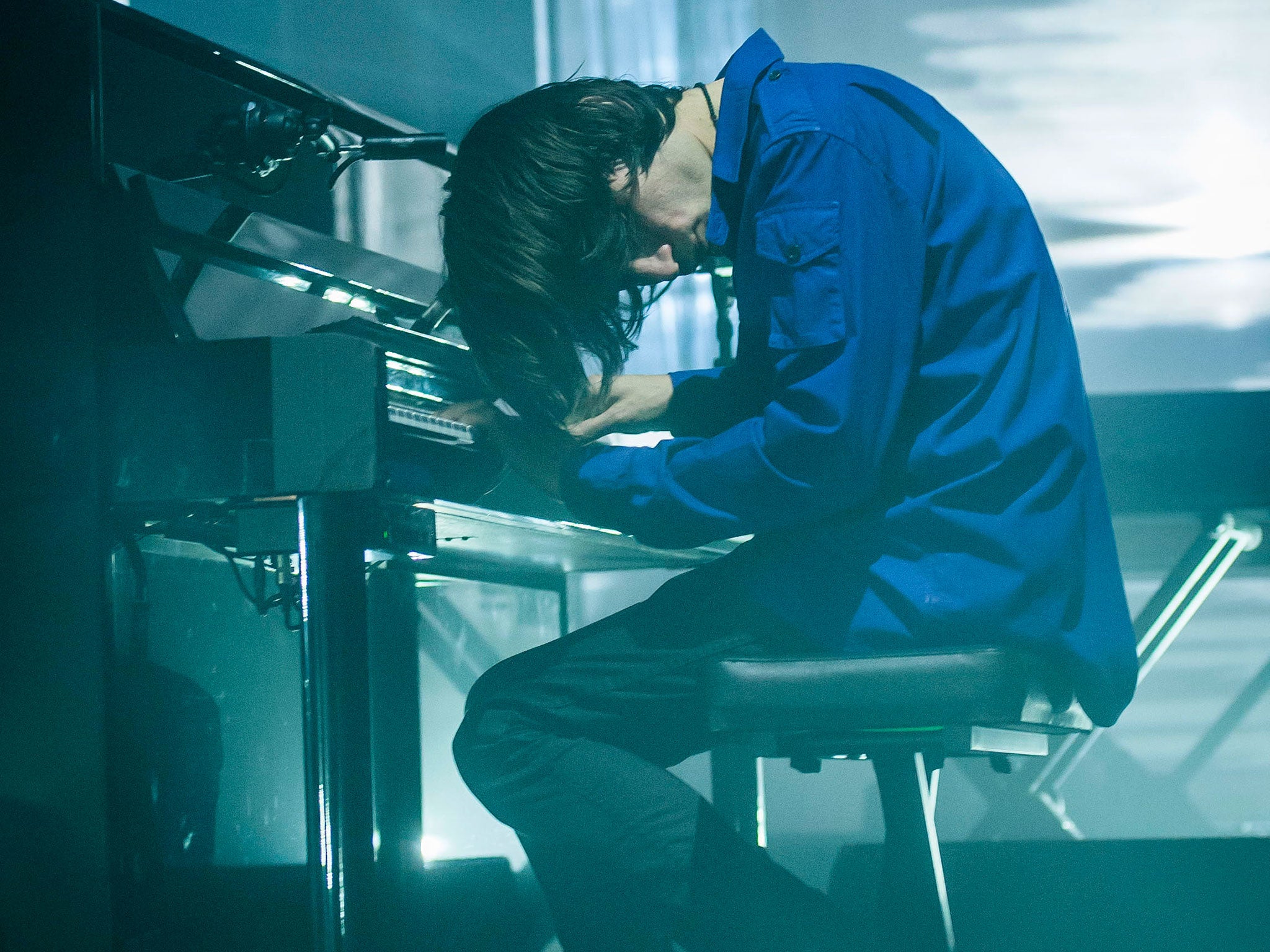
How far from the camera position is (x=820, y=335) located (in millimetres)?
852

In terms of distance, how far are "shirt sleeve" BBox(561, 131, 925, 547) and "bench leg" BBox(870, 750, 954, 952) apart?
0.77 ft

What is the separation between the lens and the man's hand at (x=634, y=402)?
1.11 m

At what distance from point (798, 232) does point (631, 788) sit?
45 centimetres

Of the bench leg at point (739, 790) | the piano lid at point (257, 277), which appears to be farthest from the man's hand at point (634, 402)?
the bench leg at point (739, 790)

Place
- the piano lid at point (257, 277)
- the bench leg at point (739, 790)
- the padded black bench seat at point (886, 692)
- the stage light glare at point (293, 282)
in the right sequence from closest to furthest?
the padded black bench seat at point (886, 692), the piano lid at point (257, 277), the stage light glare at point (293, 282), the bench leg at point (739, 790)

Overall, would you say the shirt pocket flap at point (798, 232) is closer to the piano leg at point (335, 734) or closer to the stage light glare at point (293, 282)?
the piano leg at point (335, 734)

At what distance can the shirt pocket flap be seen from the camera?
853mm

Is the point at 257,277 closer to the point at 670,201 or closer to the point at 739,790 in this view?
the point at 670,201

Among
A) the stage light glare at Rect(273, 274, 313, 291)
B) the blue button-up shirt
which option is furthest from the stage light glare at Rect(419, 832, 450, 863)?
the blue button-up shirt

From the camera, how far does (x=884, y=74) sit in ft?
3.30

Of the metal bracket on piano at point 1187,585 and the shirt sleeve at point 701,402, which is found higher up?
the shirt sleeve at point 701,402

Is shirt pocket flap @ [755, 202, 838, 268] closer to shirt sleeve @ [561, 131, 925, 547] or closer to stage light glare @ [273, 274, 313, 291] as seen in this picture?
shirt sleeve @ [561, 131, 925, 547]

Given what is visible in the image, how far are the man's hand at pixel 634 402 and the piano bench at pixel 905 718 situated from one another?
0.32m

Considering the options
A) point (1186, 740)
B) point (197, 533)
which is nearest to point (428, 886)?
point (197, 533)
